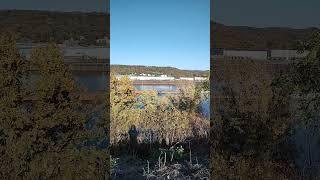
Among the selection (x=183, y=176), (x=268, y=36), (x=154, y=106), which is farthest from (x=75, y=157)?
(x=268, y=36)

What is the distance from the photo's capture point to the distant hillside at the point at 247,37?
21.7 ft

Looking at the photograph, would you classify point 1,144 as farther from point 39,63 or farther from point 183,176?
point 183,176

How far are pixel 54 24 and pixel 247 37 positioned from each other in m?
2.72

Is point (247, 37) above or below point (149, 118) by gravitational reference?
above

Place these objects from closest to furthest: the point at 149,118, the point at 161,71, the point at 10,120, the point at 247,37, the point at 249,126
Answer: the point at 10,120 → the point at 249,126 → the point at 247,37 → the point at 149,118 → the point at 161,71

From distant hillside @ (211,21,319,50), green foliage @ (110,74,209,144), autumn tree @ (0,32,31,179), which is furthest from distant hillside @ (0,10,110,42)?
distant hillside @ (211,21,319,50)

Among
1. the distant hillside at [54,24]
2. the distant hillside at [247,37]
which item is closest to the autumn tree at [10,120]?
the distant hillside at [54,24]

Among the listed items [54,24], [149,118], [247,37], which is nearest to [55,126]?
[54,24]

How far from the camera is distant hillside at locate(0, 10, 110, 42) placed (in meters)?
5.09

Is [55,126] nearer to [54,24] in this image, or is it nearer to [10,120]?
[10,120]

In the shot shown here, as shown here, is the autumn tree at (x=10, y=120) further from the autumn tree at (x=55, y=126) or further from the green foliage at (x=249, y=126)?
the green foliage at (x=249, y=126)

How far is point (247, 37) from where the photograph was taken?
22.6 ft

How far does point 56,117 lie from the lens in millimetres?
4934

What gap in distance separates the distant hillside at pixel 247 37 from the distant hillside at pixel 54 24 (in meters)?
1.55
